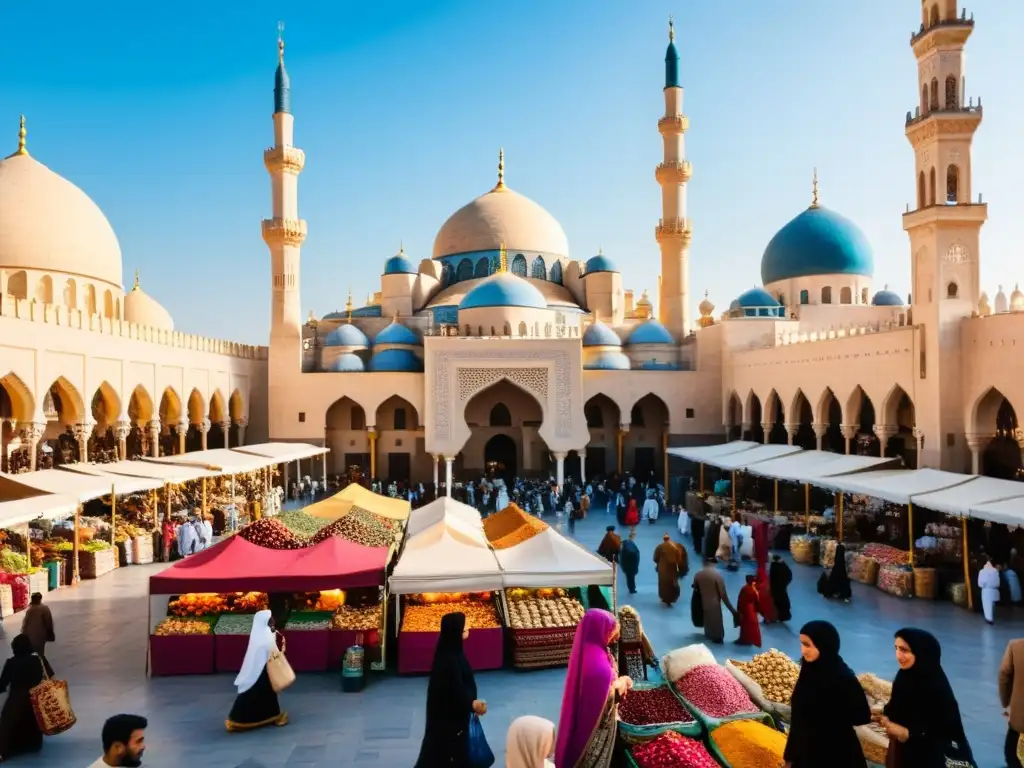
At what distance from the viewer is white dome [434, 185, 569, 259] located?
98.3 feet

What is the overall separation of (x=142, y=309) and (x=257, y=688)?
23248 millimetres

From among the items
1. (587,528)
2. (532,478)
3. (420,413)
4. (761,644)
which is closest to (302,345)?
(420,413)

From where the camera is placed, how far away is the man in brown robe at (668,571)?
10320 mm

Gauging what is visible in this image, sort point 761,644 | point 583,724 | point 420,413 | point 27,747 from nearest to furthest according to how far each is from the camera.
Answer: point 583,724, point 27,747, point 761,644, point 420,413

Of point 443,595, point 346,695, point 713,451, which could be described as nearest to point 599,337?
point 713,451

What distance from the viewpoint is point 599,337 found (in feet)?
81.3

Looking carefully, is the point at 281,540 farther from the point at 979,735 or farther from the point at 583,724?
the point at 979,735

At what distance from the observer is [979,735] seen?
612cm

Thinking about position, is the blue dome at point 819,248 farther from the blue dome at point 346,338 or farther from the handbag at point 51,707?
the handbag at point 51,707

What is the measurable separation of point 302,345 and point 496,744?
2000cm

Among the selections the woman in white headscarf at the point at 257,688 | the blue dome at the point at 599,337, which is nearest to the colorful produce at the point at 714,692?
the woman in white headscarf at the point at 257,688

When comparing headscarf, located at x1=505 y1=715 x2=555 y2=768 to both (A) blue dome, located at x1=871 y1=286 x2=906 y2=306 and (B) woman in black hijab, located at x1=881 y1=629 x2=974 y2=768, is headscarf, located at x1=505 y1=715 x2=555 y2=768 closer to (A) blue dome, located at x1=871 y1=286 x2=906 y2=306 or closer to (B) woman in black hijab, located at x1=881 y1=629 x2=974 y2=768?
(B) woman in black hijab, located at x1=881 y1=629 x2=974 y2=768

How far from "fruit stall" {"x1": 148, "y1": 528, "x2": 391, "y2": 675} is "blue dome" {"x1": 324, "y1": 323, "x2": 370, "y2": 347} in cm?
1729

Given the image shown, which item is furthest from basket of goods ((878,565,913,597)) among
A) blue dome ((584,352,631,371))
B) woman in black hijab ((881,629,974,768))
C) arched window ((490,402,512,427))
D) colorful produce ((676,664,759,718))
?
arched window ((490,402,512,427))
